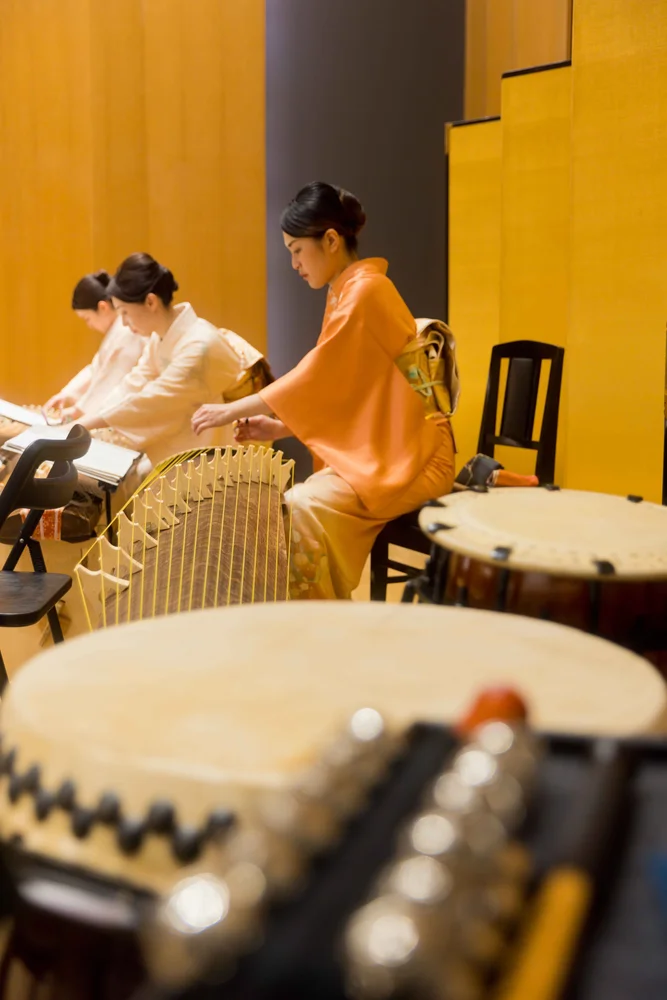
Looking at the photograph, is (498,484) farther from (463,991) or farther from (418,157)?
(418,157)

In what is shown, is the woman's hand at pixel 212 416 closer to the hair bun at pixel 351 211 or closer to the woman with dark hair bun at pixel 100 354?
the hair bun at pixel 351 211

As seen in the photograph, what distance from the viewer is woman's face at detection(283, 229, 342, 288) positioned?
2.65 metres

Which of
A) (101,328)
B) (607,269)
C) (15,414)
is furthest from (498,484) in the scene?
(101,328)

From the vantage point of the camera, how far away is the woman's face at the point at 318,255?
8.71ft

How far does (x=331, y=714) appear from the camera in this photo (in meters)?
0.73

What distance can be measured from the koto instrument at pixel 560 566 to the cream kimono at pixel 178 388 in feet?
7.91

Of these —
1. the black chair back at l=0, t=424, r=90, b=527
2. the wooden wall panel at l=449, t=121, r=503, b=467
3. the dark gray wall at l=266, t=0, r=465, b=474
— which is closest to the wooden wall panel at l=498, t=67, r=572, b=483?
the wooden wall panel at l=449, t=121, r=503, b=467

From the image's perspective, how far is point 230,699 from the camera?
750mm

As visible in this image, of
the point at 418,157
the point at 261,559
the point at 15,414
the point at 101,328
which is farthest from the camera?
the point at 418,157

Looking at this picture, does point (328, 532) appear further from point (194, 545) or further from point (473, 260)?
point (473, 260)

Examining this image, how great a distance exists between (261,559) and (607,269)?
1.87 metres

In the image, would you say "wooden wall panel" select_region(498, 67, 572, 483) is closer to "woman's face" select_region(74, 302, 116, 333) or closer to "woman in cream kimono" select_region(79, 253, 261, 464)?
"woman in cream kimono" select_region(79, 253, 261, 464)

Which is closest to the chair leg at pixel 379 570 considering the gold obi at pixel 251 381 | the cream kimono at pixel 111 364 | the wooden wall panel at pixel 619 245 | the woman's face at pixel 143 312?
the gold obi at pixel 251 381

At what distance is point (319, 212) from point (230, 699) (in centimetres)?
208
